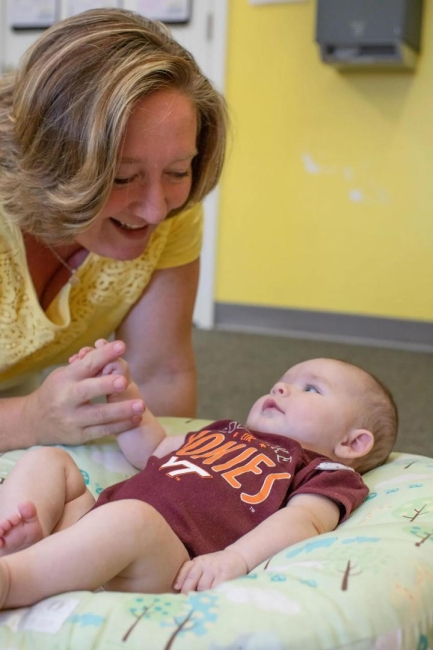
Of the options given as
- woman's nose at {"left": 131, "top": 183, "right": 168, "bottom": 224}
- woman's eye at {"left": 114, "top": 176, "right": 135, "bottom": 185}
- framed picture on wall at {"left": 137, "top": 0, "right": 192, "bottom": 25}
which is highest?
framed picture on wall at {"left": 137, "top": 0, "right": 192, "bottom": 25}

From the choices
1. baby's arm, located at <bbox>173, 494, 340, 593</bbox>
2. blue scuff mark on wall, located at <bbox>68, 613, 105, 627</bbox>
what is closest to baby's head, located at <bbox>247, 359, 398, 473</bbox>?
baby's arm, located at <bbox>173, 494, 340, 593</bbox>

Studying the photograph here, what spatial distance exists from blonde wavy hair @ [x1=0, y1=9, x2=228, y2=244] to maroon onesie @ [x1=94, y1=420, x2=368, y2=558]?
359mm

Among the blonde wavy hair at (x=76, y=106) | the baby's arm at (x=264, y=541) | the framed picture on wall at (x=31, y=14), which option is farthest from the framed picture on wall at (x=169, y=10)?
the baby's arm at (x=264, y=541)

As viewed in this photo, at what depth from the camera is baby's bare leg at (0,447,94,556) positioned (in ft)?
3.03

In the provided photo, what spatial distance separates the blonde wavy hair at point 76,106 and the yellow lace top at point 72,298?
114 mm

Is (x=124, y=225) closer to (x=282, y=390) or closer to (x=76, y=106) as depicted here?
(x=76, y=106)

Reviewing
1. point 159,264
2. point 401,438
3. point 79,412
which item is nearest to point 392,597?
point 79,412

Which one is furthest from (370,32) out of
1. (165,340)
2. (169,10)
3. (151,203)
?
(151,203)

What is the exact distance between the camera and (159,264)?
57.0 inches

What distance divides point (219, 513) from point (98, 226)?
0.47 metres

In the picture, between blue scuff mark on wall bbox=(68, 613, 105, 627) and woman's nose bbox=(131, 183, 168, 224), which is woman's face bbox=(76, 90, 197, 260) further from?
blue scuff mark on wall bbox=(68, 613, 105, 627)

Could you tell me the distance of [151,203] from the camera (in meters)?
1.10

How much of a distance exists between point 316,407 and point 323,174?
7.37 ft

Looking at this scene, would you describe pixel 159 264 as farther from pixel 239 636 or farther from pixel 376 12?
pixel 376 12
